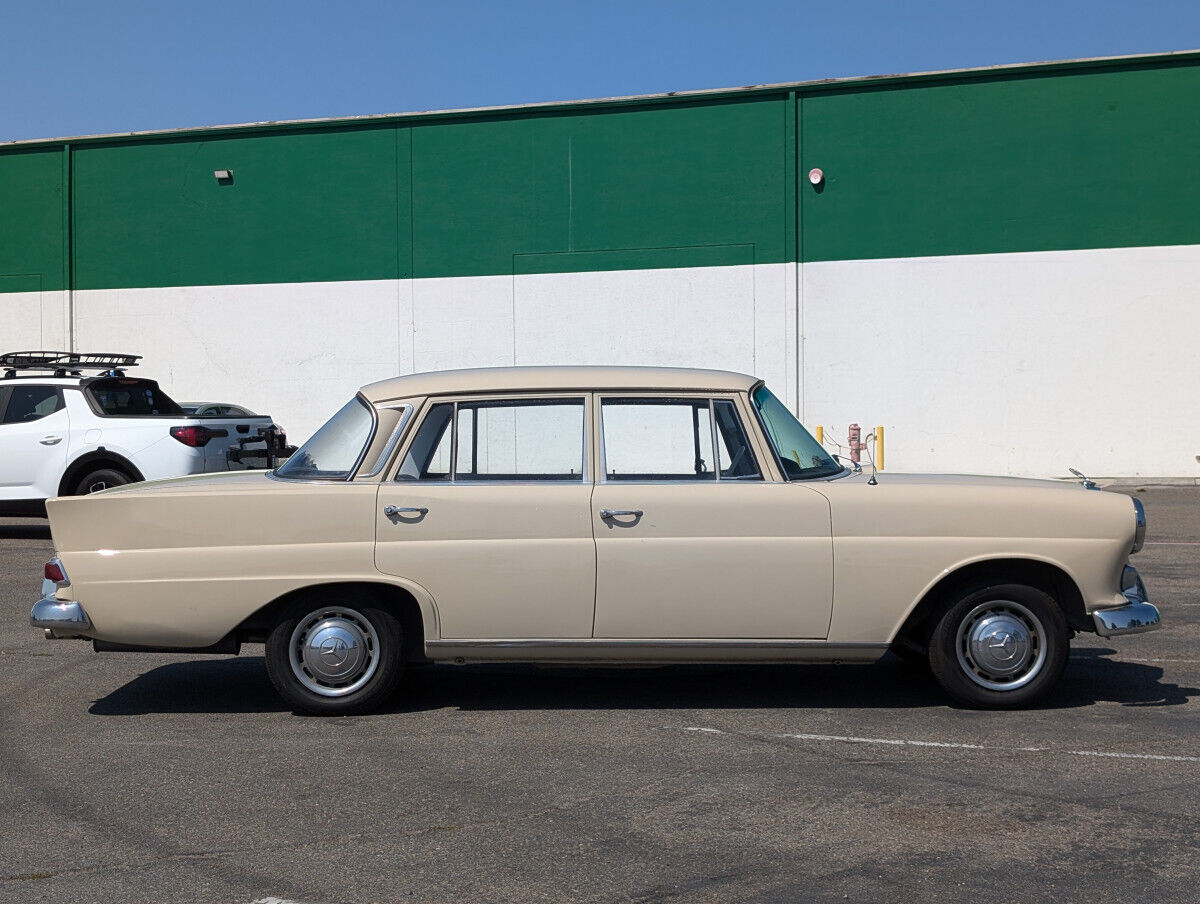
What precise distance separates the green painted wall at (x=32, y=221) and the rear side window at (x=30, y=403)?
16170 millimetres

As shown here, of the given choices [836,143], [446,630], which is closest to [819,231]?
[836,143]

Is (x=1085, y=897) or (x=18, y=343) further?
(x=18, y=343)

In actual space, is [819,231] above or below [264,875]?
above

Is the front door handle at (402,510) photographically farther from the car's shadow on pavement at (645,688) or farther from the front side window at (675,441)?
the car's shadow on pavement at (645,688)

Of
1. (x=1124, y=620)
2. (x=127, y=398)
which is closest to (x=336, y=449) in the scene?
(x=1124, y=620)

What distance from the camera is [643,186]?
2530 centimetres

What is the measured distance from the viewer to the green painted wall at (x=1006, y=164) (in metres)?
23.2

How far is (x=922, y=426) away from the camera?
24.3m

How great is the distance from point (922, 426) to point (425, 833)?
68.9 ft

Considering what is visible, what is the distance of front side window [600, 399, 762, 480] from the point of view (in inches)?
243

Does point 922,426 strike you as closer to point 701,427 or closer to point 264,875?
point 701,427

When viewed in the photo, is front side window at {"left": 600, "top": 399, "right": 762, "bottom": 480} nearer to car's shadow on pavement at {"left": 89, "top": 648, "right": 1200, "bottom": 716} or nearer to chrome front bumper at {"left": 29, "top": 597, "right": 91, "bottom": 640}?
car's shadow on pavement at {"left": 89, "top": 648, "right": 1200, "bottom": 716}

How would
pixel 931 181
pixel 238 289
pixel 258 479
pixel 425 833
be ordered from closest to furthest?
pixel 425 833
pixel 258 479
pixel 931 181
pixel 238 289

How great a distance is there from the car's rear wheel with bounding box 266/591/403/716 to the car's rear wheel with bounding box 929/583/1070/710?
103 inches
